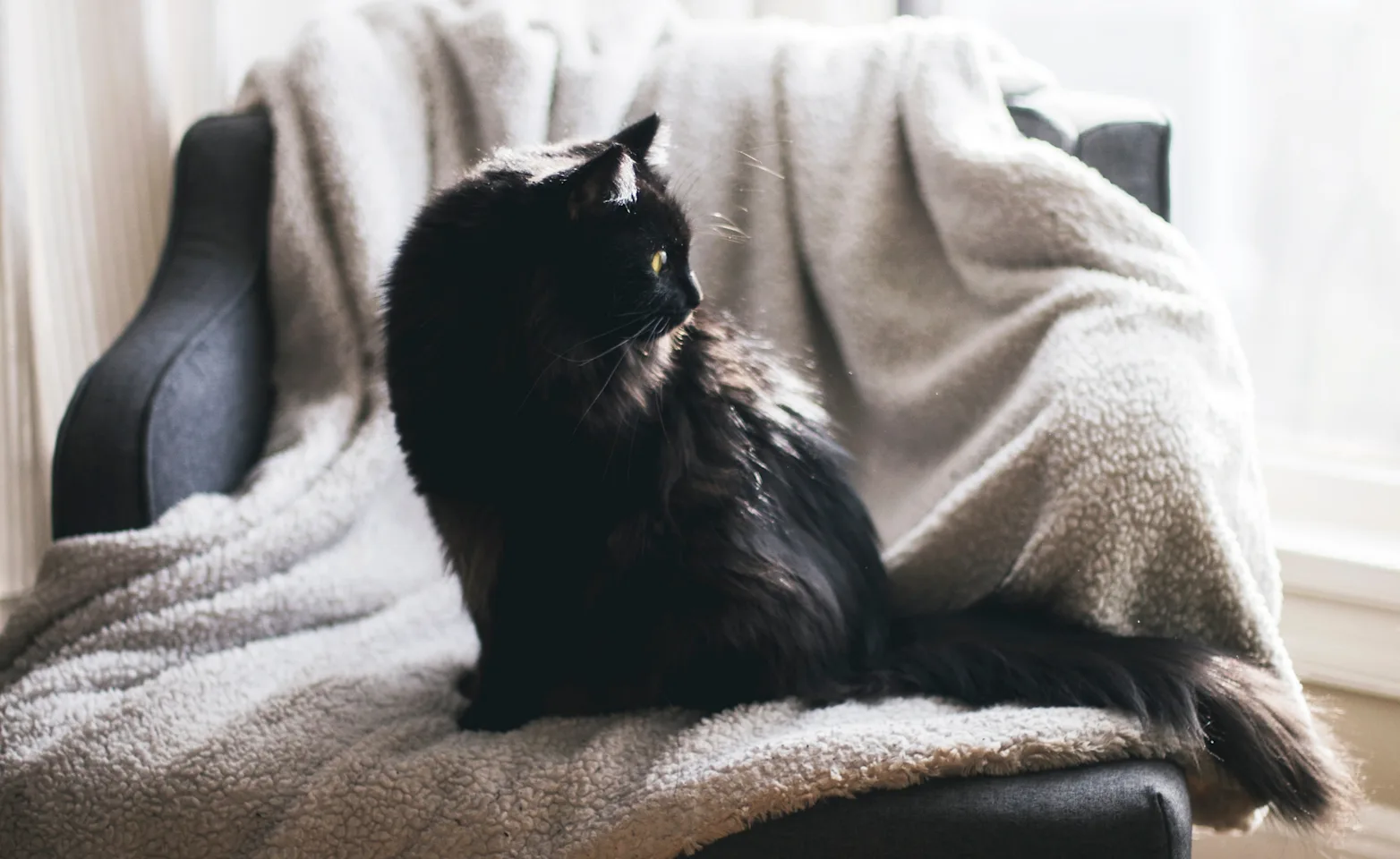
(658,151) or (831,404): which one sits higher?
(658,151)

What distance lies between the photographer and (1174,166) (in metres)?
1.64

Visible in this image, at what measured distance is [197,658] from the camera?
1086 millimetres

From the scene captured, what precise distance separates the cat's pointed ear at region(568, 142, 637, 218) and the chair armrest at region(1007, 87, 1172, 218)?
23.9 inches

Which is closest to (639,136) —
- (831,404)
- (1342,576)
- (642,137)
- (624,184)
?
(642,137)

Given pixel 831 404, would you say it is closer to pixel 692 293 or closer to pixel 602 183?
pixel 692 293

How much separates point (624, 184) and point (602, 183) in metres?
0.03

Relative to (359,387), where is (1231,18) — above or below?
above

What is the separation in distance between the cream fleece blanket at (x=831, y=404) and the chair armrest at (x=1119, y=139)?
63 mm

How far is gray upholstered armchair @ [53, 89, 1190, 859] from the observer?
0.77m

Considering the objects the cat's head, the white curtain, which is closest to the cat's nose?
the cat's head

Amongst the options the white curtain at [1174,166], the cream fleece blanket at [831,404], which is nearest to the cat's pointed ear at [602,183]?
the cream fleece blanket at [831,404]

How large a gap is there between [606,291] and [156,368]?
0.52 m

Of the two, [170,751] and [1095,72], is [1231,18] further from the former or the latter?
[170,751]

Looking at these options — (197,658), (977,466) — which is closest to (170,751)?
(197,658)
